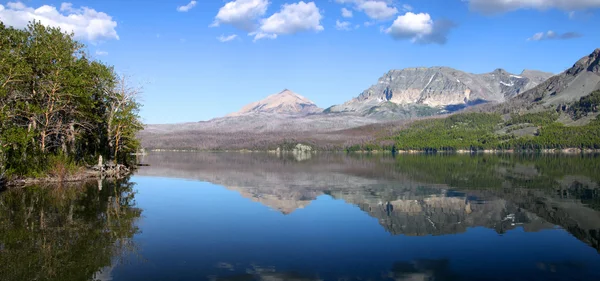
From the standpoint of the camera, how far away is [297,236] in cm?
2230

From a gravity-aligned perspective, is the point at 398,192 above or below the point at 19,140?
below

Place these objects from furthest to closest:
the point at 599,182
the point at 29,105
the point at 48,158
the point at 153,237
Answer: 1. the point at 599,182
2. the point at 48,158
3. the point at 29,105
4. the point at 153,237

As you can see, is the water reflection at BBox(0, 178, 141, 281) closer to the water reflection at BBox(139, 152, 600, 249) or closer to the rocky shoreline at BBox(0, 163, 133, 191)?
the rocky shoreline at BBox(0, 163, 133, 191)

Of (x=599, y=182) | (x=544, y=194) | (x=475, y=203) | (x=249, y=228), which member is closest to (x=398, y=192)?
(x=475, y=203)

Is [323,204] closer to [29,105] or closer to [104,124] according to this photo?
[29,105]

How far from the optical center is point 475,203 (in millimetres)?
33375

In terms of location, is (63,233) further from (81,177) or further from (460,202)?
(81,177)

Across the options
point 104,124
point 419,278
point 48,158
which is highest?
point 104,124

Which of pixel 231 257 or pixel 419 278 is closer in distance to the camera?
pixel 419 278

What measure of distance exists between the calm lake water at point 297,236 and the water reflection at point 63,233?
60mm

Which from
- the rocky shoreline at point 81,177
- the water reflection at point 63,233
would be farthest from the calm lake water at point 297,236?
the rocky shoreline at point 81,177

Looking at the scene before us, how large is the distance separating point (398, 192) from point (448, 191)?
4521 mm

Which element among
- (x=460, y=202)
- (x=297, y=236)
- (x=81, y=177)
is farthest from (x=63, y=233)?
(x=81, y=177)

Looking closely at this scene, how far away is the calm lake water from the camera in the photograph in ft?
52.8
